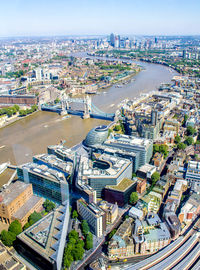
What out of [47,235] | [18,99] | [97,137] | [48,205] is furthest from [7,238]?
[18,99]

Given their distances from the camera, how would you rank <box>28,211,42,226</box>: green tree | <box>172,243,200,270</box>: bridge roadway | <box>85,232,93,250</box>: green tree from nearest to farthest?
<box>172,243,200,270</box>: bridge roadway, <box>85,232,93,250</box>: green tree, <box>28,211,42,226</box>: green tree

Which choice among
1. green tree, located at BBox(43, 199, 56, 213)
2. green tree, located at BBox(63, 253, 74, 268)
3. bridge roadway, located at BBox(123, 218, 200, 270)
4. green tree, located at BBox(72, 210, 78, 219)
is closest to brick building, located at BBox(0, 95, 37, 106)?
green tree, located at BBox(43, 199, 56, 213)

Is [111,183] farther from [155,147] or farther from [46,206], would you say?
[155,147]

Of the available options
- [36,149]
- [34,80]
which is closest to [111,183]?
[36,149]

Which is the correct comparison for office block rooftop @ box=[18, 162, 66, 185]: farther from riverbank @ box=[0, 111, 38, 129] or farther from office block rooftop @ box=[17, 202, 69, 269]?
riverbank @ box=[0, 111, 38, 129]

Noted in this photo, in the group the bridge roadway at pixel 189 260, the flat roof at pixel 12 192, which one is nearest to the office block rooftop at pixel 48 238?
the flat roof at pixel 12 192

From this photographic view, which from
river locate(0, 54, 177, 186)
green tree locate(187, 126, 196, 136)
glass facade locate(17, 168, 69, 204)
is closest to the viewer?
glass facade locate(17, 168, 69, 204)
